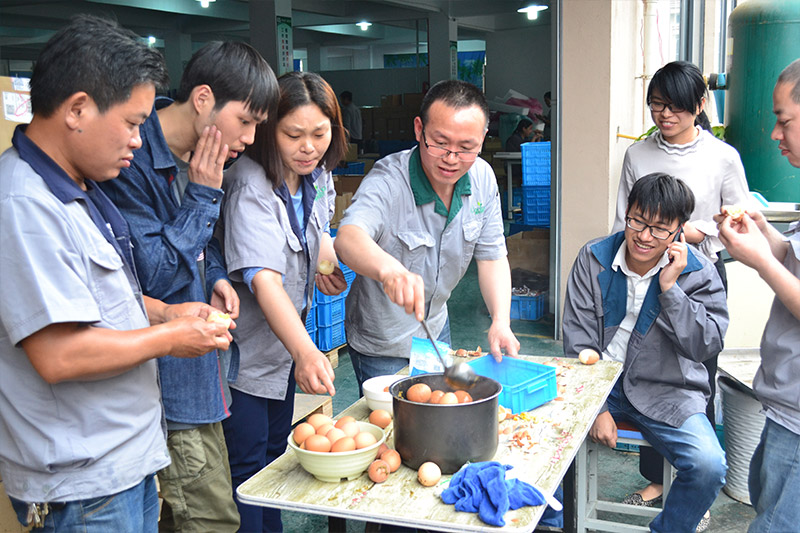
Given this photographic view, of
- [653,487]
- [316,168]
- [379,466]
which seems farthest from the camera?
[653,487]

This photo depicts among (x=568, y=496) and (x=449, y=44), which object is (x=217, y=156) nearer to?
(x=568, y=496)

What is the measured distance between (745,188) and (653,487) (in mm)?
1457

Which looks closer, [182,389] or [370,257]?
[182,389]

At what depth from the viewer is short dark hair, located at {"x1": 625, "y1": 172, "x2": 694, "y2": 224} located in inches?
104

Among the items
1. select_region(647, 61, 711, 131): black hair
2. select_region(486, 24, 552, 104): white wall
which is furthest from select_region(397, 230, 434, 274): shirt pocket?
select_region(486, 24, 552, 104): white wall

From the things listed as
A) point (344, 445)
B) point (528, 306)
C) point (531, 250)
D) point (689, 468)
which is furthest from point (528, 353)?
point (344, 445)

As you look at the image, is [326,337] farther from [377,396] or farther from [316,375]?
[316,375]

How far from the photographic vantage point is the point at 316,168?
7.78 feet

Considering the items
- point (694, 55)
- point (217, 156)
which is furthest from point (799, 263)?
point (694, 55)

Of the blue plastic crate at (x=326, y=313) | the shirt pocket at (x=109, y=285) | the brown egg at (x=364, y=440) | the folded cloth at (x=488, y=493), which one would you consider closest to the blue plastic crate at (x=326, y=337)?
the blue plastic crate at (x=326, y=313)

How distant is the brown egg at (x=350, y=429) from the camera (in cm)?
178

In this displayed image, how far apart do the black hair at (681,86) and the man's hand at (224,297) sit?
234cm

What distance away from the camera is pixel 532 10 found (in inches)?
651

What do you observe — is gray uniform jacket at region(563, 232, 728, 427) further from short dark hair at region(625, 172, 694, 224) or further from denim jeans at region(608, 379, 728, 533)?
short dark hair at region(625, 172, 694, 224)
